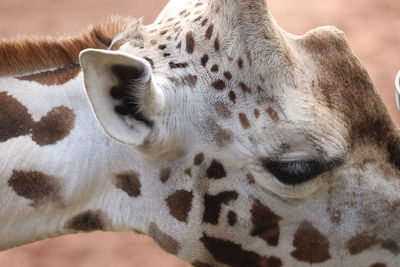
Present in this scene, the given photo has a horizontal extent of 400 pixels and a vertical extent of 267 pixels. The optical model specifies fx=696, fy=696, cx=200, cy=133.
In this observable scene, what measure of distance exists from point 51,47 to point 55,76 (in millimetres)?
120

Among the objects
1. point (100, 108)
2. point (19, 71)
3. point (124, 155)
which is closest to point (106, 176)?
point (124, 155)

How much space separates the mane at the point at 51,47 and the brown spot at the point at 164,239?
69 centimetres

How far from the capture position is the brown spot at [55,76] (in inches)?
102

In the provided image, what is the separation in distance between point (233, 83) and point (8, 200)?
905 mm

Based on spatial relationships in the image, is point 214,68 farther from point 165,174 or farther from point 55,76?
point 55,76

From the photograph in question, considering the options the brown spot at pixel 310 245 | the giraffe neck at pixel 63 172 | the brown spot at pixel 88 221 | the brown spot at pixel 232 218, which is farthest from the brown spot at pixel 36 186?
the brown spot at pixel 310 245

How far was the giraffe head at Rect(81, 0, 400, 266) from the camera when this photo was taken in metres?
2.39

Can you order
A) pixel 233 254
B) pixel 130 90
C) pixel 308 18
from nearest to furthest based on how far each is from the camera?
1. pixel 130 90
2. pixel 233 254
3. pixel 308 18

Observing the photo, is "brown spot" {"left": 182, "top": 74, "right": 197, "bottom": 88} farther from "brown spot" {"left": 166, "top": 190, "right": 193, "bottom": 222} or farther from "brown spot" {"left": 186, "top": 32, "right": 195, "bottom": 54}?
"brown spot" {"left": 166, "top": 190, "right": 193, "bottom": 222}

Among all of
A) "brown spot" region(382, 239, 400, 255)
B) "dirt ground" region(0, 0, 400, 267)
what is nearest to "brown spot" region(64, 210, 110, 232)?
"brown spot" region(382, 239, 400, 255)

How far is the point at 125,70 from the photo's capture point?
2295 millimetres

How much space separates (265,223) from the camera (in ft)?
8.22

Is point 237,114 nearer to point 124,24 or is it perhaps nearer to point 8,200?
point 124,24

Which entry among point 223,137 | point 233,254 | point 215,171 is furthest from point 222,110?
point 233,254
